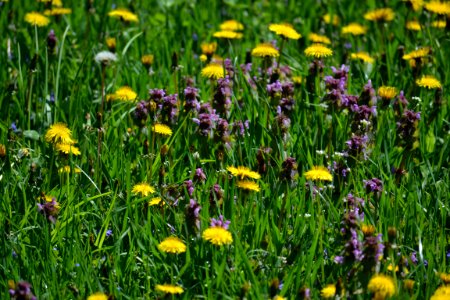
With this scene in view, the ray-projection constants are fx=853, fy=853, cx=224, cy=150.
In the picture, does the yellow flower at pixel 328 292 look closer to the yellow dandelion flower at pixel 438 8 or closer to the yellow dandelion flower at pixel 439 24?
the yellow dandelion flower at pixel 438 8

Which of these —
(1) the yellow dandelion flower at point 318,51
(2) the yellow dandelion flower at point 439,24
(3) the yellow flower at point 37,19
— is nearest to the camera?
(1) the yellow dandelion flower at point 318,51

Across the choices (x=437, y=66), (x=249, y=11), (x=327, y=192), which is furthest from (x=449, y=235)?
(x=249, y=11)

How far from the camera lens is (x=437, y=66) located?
14.8ft

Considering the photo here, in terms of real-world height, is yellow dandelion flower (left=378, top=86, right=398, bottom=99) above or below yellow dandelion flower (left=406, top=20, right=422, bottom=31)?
below

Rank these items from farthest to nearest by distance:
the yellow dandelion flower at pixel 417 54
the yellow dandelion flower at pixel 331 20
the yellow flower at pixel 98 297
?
the yellow dandelion flower at pixel 331 20, the yellow dandelion flower at pixel 417 54, the yellow flower at pixel 98 297

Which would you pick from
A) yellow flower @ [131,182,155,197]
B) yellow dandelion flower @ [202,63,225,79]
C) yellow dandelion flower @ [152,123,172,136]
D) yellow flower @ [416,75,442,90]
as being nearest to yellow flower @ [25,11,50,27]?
yellow dandelion flower @ [202,63,225,79]

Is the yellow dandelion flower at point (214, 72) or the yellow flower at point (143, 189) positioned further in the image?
the yellow dandelion flower at point (214, 72)

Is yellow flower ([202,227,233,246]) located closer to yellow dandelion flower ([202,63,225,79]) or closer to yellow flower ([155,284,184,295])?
yellow flower ([155,284,184,295])

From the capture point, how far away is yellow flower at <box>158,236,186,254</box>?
268 centimetres

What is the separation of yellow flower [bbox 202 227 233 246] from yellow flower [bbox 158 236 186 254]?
0.26 ft

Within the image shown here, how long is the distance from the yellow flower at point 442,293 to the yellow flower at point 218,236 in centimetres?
64

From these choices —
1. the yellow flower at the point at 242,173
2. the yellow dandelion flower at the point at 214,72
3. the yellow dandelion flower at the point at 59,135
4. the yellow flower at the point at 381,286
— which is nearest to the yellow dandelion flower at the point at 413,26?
the yellow dandelion flower at the point at 214,72

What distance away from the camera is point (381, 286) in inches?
98.0

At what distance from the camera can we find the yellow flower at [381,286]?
2484mm
